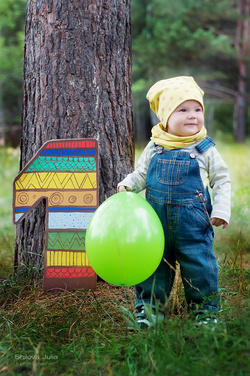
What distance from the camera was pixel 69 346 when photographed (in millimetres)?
1710

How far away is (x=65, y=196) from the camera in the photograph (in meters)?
2.37

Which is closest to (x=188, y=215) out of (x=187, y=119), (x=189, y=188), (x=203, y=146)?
(x=189, y=188)

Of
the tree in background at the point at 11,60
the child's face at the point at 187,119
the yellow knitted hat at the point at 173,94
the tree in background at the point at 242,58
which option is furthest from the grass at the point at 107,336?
the tree in background at the point at 242,58

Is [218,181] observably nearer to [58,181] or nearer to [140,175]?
[140,175]

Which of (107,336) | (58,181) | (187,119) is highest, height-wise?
(187,119)

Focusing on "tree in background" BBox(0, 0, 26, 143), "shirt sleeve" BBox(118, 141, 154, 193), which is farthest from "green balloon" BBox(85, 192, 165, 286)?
"tree in background" BBox(0, 0, 26, 143)

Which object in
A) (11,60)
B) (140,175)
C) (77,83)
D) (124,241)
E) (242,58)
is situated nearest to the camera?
(124,241)

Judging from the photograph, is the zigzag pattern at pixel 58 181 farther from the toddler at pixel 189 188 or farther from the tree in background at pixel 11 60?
the tree in background at pixel 11 60

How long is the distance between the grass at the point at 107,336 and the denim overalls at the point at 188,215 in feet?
0.60

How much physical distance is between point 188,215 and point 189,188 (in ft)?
0.49

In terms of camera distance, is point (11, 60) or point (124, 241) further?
point (11, 60)

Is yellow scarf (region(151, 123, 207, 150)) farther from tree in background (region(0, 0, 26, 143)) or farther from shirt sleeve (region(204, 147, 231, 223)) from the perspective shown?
tree in background (region(0, 0, 26, 143))

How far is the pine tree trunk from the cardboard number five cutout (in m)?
0.11

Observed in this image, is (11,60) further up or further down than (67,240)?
further up
